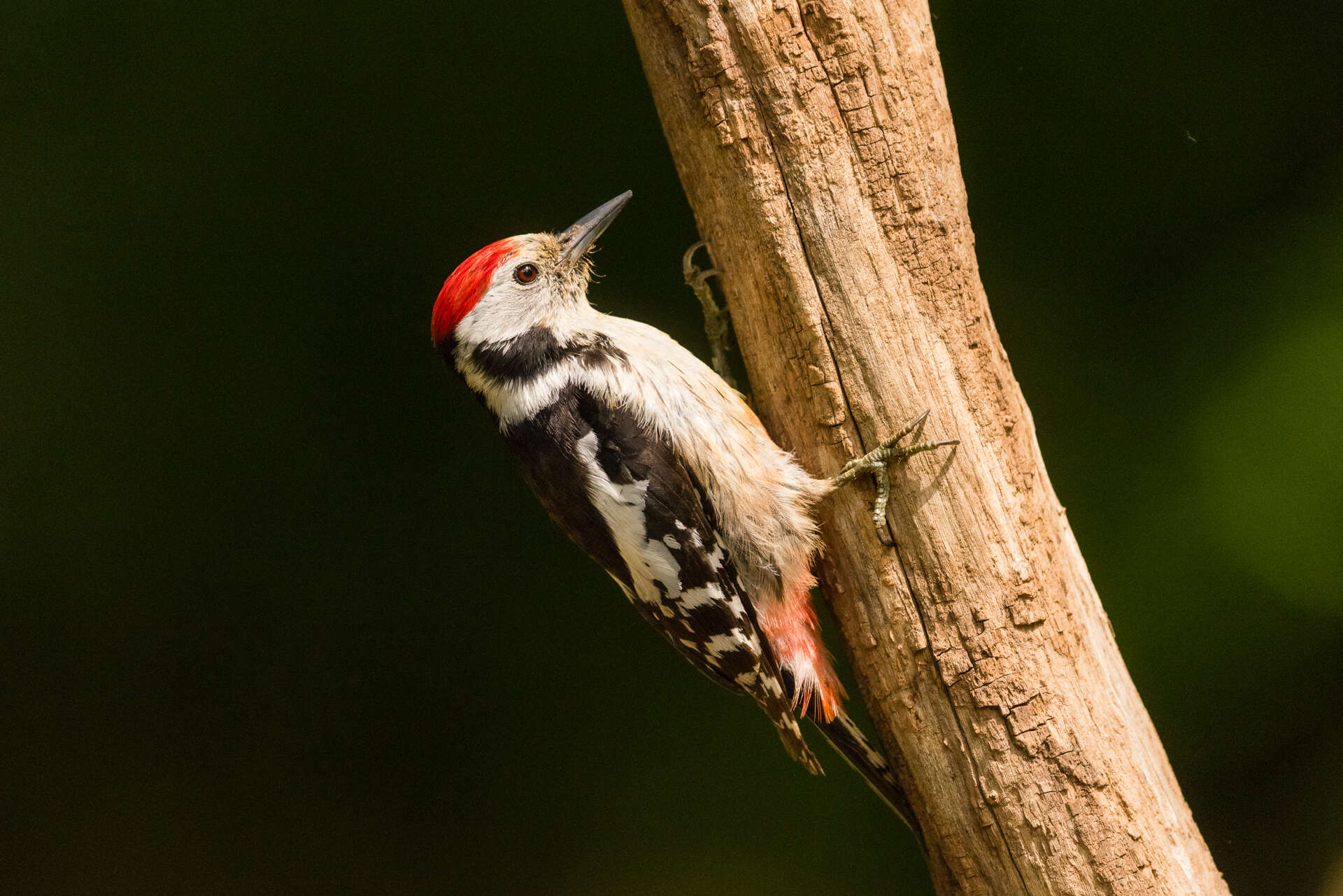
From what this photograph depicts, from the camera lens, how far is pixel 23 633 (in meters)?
2.53

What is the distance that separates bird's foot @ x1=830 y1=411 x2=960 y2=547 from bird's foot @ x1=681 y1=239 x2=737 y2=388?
51cm

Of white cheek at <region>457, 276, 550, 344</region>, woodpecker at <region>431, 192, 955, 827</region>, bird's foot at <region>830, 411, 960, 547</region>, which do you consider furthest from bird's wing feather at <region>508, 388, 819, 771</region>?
bird's foot at <region>830, 411, 960, 547</region>

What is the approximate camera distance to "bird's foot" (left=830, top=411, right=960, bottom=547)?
1705 mm

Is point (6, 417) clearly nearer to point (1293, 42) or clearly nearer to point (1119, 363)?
point (1119, 363)

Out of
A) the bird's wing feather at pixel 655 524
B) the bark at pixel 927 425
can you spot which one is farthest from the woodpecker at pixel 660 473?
the bark at pixel 927 425

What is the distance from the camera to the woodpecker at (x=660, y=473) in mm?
1868

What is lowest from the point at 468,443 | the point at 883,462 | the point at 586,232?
the point at 883,462

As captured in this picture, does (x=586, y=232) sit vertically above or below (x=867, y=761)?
above

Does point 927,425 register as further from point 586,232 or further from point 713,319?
point 586,232

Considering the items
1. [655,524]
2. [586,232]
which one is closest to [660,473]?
[655,524]

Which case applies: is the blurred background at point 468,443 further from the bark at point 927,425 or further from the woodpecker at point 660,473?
the bark at point 927,425

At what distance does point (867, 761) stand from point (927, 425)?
0.79 metres

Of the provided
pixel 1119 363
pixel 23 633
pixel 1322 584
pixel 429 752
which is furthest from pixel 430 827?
Result: pixel 1322 584

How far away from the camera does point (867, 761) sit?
193cm
